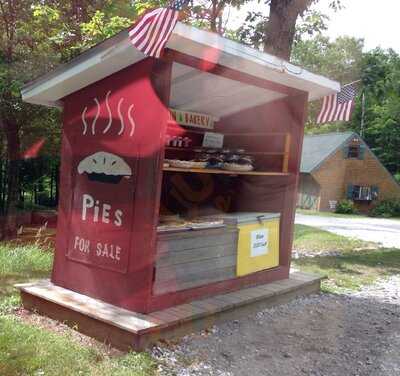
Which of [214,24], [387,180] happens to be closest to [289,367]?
[214,24]

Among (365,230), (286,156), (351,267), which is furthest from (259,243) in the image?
(365,230)

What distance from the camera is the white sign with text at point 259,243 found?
225 inches

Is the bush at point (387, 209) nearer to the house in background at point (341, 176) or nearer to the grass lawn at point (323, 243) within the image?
the house in background at point (341, 176)

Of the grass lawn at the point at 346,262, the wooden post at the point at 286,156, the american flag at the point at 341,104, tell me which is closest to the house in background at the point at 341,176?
the grass lawn at the point at 346,262

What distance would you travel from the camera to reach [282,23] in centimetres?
864

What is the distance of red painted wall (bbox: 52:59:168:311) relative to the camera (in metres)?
4.30

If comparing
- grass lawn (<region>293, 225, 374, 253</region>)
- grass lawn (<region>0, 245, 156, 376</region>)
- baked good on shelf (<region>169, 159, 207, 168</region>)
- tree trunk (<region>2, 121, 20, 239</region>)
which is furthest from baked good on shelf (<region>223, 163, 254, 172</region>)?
tree trunk (<region>2, 121, 20, 239</region>)

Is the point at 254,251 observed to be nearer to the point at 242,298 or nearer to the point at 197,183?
the point at 242,298

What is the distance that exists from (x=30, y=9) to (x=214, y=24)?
5.14 metres

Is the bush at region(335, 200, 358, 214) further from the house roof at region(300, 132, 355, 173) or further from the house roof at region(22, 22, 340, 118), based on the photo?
the house roof at region(22, 22, 340, 118)

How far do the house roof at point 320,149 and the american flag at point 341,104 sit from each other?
26.1m

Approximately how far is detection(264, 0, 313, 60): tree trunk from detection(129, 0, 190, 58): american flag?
5.35 metres

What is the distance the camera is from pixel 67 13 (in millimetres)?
13242

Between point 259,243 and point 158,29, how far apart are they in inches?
119
